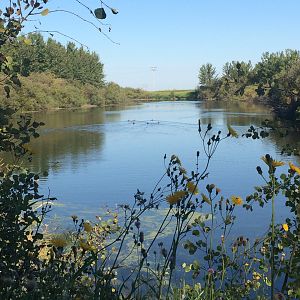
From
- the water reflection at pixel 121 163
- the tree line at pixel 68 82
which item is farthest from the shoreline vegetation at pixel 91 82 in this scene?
the water reflection at pixel 121 163

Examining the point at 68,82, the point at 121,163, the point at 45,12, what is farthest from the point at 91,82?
the point at 45,12

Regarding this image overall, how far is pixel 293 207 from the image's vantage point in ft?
6.86

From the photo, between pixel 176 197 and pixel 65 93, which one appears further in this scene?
pixel 65 93

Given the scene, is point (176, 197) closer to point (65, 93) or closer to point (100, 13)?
point (100, 13)

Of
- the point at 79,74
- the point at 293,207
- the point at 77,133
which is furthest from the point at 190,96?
the point at 293,207

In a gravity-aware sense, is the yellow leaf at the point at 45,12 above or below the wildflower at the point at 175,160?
above

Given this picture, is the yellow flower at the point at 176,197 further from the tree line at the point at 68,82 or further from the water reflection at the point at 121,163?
the tree line at the point at 68,82

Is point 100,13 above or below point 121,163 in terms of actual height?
above

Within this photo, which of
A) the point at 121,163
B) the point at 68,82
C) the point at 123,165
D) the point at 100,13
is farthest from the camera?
the point at 68,82

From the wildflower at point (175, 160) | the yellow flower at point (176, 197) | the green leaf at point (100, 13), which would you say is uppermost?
the green leaf at point (100, 13)

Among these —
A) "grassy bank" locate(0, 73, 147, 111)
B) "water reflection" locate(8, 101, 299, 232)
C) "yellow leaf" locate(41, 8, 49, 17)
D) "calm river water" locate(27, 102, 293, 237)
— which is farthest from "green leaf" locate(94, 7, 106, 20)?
"grassy bank" locate(0, 73, 147, 111)

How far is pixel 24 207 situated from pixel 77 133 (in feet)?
81.7

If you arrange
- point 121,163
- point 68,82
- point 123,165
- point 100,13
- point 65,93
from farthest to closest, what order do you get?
1. point 68,82
2. point 65,93
3. point 121,163
4. point 123,165
5. point 100,13

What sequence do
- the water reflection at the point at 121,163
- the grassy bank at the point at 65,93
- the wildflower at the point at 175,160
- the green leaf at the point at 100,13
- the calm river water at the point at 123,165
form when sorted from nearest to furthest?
the green leaf at the point at 100,13 → the wildflower at the point at 175,160 → the calm river water at the point at 123,165 → the water reflection at the point at 121,163 → the grassy bank at the point at 65,93
